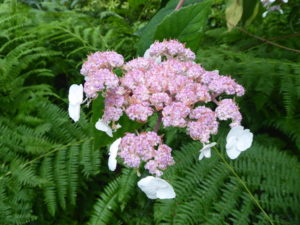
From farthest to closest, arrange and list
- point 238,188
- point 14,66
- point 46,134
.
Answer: point 14,66 → point 46,134 → point 238,188

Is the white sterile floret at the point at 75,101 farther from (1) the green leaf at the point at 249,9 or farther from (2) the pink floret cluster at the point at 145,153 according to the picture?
(1) the green leaf at the point at 249,9

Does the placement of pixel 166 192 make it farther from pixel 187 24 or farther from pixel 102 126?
pixel 187 24

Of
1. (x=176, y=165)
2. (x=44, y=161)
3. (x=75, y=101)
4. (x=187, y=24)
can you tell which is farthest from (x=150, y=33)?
(x=44, y=161)

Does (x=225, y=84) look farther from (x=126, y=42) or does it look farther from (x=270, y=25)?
(x=270, y=25)

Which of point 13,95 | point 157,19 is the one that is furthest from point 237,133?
point 13,95

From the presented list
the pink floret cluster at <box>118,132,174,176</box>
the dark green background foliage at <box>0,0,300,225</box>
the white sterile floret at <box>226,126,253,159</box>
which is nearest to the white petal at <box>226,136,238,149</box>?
the white sterile floret at <box>226,126,253,159</box>

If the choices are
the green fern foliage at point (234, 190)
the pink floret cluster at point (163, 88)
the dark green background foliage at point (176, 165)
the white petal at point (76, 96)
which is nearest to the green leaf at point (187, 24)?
the pink floret cluster at point (163, 88)

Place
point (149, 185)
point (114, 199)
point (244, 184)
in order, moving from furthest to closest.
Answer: point (114, 199), point (244, 184), point (149, 185)
